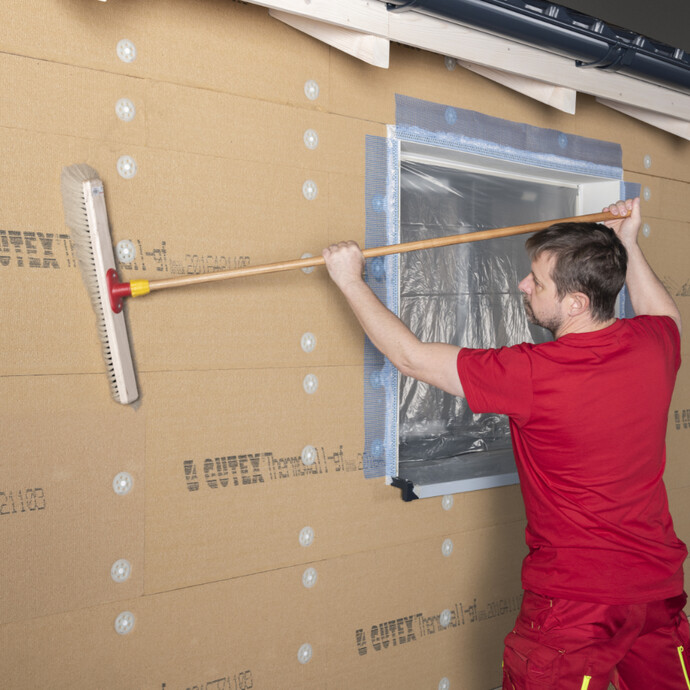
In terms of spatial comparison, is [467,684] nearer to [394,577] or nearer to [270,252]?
[394,577]

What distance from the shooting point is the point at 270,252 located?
1.97 m

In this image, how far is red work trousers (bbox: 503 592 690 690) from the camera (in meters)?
1.69

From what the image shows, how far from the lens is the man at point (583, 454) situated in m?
1.70

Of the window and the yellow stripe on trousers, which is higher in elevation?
the window

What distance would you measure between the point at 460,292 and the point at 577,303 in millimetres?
812

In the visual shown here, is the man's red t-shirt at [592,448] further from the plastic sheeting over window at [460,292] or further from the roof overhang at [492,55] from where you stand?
the roof overhang at [492,55]

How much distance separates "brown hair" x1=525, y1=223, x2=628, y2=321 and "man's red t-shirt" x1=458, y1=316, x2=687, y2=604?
0.09m

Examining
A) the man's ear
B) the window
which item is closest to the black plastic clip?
the window

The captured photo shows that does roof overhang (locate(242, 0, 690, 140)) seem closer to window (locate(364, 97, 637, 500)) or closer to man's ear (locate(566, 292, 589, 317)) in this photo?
window (locate(364, 97, 637, 500))

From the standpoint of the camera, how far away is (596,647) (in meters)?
1.71

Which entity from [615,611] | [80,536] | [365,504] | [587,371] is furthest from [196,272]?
[615,611]

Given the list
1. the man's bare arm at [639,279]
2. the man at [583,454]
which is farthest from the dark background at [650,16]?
the man at [583,454]

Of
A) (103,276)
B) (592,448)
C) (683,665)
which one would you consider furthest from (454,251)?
(683,665)

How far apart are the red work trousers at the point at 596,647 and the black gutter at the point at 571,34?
1567 mm
